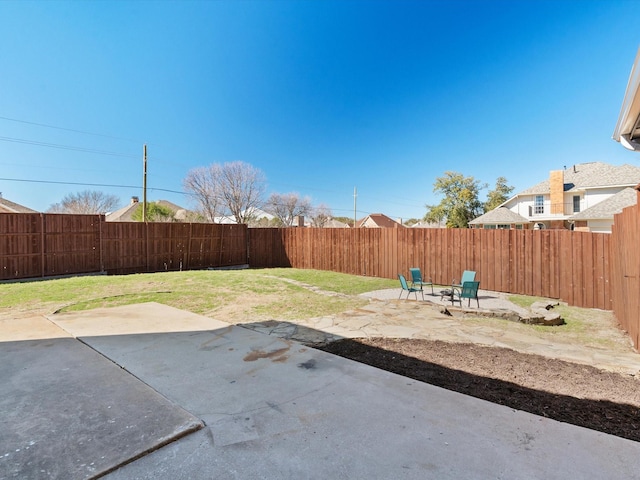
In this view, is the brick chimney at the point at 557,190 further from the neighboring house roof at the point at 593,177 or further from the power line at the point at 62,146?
the power line at the point at 62,146

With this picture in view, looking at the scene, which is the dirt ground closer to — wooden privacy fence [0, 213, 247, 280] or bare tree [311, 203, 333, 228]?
wooden privacy fence [0, 213, 247, 280]

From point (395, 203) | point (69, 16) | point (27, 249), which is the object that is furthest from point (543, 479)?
point (395, 203)

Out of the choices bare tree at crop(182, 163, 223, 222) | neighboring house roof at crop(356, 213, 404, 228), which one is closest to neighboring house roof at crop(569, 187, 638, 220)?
bare tree at crop(182, 163, 223, 222)

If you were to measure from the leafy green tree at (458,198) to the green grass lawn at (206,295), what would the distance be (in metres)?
28.9

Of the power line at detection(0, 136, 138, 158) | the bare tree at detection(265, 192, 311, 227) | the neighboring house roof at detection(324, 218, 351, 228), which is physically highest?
the power line at detection(0, 136, 138, 158)

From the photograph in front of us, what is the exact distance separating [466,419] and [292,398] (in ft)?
4.23

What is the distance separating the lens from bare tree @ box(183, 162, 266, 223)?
3105cm

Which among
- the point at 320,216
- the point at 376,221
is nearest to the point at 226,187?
the point at 320,216

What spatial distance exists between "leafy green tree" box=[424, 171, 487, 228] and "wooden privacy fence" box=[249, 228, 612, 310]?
26405mm

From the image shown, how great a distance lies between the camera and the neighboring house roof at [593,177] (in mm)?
23234

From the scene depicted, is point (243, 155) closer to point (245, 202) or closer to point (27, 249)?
point (245, 202)

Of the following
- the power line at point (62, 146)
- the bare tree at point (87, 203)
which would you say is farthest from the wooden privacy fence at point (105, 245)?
the bare tree at point (87, 203)

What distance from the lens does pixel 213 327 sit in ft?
15.4

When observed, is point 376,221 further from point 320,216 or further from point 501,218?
point 501,218
